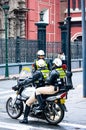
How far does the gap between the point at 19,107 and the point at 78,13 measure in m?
40.1

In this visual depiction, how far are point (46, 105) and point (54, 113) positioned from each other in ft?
0.96

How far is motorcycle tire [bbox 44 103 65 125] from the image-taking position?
35.5ft

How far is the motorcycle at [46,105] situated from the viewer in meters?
10.8

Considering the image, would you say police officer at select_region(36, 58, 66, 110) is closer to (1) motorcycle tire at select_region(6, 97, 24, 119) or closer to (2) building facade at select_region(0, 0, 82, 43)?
(1) motorcycle tire at select_region(6, 97, 24, 119)

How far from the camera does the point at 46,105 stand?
36.2 ft

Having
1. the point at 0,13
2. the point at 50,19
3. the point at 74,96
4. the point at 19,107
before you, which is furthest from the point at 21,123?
the point at 50,19

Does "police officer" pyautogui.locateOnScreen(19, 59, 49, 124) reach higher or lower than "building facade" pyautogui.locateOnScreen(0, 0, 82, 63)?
lower

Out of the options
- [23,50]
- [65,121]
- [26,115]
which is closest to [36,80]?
[26,115]

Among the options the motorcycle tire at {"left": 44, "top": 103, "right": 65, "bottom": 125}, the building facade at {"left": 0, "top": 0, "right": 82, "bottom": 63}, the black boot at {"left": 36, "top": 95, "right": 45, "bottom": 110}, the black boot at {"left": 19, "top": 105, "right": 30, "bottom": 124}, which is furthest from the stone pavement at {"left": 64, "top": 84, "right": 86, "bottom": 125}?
the building facade at {"left": 0, "top": 0, "right": 82, "bottom": 63}

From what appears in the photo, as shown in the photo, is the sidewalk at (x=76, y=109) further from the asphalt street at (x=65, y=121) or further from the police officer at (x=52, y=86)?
the police officer at (x=52, y=86)

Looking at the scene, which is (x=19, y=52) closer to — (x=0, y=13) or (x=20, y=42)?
(x=20, y=42)

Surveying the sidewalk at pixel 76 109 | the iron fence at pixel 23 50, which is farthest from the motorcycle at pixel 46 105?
the iron fence at pixel 23 50

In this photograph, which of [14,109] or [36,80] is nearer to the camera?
[36,80]

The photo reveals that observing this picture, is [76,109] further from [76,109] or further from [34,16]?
[34,16]
